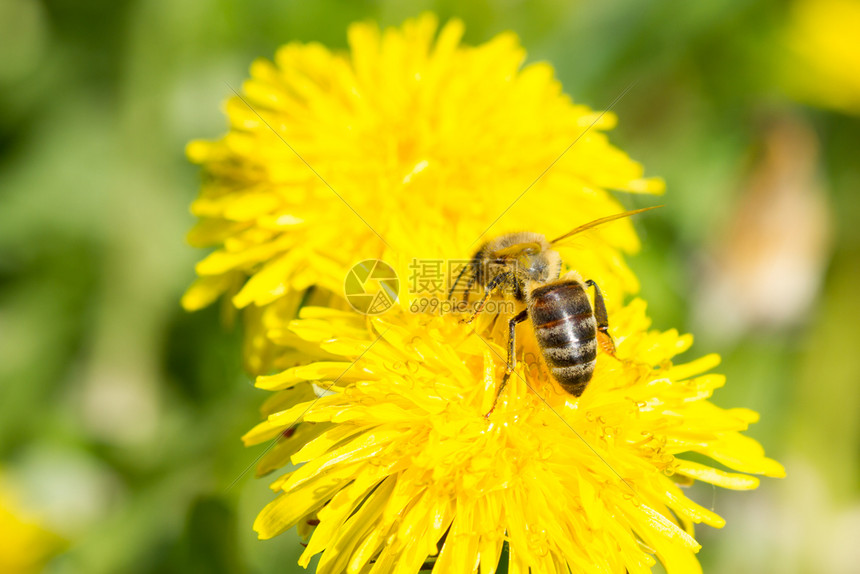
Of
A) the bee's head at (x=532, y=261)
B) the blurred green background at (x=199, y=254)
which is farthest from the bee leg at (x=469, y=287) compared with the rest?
the blurred green background at (x=199, y=254)

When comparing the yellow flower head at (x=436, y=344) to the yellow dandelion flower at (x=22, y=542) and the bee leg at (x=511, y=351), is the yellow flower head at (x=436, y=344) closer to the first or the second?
the bee leg at (x=511, y=351)

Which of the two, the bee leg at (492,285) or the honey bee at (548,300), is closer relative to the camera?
the honey bee at (548,300)

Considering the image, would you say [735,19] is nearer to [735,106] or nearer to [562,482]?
[735,106]

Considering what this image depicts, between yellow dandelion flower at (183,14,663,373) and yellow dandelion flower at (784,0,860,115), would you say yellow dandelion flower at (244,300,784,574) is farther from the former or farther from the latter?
yellow dandelion flower at (784,0,860,115)

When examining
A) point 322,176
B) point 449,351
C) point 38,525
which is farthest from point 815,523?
point 38,525

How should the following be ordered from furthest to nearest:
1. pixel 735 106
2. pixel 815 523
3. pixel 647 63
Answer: pixel 735 106
pixel 647 63
pixel 815 523

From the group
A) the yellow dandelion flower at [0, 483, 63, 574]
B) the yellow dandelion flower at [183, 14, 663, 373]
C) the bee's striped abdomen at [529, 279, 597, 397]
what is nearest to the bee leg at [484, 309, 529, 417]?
the bee's striped abdomen at [529, 279, 597, 397]

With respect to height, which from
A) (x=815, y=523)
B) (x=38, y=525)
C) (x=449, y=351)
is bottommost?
(x=815, y=523)
